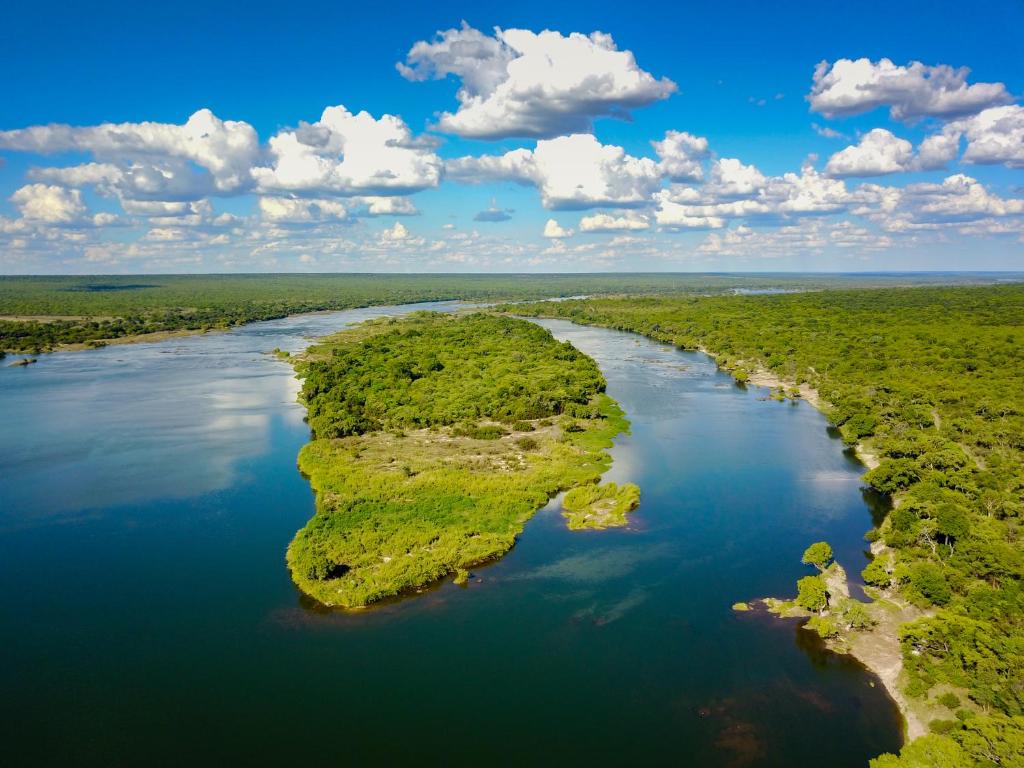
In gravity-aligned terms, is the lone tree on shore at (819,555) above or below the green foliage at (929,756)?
above

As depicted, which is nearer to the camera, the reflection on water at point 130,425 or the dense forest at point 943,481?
the dense forest at point 943,481

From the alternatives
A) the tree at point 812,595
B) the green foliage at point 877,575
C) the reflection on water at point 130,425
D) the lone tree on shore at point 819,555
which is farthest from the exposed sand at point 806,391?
the reflection on water at point 130,425

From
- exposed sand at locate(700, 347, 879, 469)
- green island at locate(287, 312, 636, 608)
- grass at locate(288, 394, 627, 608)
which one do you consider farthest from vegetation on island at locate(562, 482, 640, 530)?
exposed sand at locate(700, 347, 879, 469)

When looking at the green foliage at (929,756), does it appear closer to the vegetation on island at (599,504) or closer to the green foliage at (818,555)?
the green foliage at (818,555)

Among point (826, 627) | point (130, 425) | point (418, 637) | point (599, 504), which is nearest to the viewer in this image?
point (418, 637)

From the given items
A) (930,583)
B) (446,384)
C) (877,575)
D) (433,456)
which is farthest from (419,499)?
(446,384)

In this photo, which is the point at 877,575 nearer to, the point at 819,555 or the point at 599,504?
the point at 819,555
